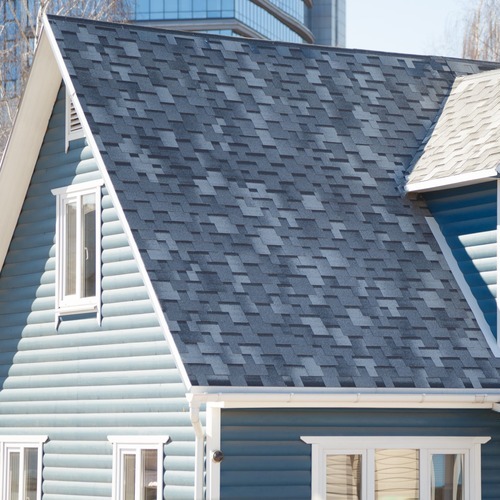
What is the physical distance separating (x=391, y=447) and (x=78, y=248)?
15.0 ft

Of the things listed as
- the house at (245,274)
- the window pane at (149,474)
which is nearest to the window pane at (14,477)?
the house at (245,274)

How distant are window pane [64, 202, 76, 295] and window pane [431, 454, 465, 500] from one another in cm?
489

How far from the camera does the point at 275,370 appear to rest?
1566 cm

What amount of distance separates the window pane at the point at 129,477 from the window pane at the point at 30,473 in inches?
80.0

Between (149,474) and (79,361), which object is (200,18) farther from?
(149,474)

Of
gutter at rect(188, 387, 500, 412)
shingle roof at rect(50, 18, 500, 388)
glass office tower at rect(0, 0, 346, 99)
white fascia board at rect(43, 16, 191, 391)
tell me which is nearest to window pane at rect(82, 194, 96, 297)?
white fascia board at rect(43, 16, 191, 391)

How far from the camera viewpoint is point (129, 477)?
16984 mm

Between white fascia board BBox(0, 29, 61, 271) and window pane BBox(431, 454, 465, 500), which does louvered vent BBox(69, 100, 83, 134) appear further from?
window pane BBox(431, 454, 465, 500)

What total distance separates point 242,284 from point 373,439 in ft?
7.21

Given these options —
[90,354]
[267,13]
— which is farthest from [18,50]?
[267,13]

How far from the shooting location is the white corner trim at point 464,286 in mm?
17344

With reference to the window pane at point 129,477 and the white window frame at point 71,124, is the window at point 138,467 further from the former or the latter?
the white window frame at point 71,124

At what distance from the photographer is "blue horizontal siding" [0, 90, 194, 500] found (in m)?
16.5

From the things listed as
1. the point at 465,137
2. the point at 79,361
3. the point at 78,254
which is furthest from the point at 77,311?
the point at 465,137
